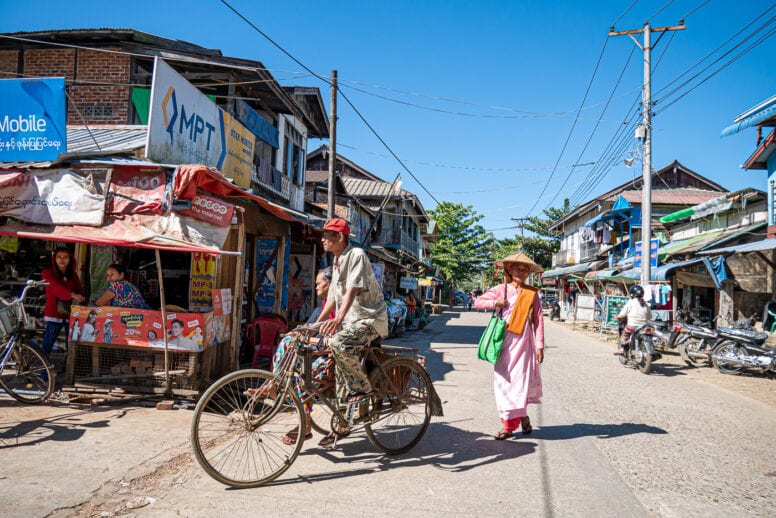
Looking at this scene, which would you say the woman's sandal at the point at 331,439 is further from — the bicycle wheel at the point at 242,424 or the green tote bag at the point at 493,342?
the green tote bag at the point at 493,342

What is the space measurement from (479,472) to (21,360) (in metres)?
5.28

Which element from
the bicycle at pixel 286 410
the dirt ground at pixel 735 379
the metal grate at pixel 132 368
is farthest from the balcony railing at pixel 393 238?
the bicycle at pixel 286 410

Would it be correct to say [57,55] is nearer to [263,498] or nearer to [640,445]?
[263,498]

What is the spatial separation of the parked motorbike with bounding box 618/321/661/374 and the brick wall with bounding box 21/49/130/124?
12977mm

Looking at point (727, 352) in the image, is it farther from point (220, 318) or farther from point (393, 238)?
point (393, 238)

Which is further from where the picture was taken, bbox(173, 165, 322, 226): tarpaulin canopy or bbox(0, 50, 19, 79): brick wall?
bbox(0, 50, 19, 79): brick wall

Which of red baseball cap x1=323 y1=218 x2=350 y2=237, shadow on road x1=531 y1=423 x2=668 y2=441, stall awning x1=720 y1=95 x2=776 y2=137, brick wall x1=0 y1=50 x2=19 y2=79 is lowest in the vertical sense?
shadow on road x1=531 y1=423 x2=668 y2=441

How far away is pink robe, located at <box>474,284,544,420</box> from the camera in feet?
17.5

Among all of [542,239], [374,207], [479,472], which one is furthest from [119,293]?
[542,239]

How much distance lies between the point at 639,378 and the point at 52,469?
31.4 feet

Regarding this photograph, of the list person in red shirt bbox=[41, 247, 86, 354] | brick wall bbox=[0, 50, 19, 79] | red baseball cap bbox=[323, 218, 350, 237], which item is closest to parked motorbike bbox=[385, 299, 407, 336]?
person in red shirt bbox=[41, 247, 86, 354]

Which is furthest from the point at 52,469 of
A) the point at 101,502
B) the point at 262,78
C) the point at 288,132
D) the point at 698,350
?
the point at 288,132

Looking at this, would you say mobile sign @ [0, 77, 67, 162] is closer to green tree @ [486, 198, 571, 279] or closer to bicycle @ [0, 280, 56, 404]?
bicycle @ [0, 280, 56, 404]

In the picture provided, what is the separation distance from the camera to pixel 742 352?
10.5 meters
